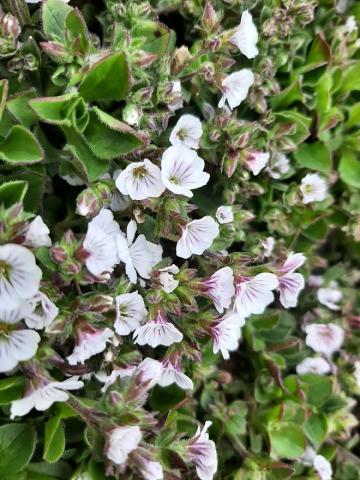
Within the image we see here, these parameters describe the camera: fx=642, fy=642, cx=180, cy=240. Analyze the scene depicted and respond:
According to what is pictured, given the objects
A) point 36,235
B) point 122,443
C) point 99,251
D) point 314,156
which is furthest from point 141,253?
point 314,156

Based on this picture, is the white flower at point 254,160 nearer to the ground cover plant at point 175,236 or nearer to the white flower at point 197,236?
the ground cover plant at point 175,236

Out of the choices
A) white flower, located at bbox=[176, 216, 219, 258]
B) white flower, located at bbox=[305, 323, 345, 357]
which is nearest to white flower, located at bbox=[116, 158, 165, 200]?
white flower, located at bbox=[176, 216, 219, 258]

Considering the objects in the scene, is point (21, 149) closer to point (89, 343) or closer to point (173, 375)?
point (89, 343)

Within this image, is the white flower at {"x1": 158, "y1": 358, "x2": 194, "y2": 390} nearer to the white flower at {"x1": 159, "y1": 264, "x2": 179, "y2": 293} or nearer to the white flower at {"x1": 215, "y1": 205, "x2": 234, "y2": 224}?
the white flower at {"x1": 159, "y1": 264, "x2": 179, "y2": 293}

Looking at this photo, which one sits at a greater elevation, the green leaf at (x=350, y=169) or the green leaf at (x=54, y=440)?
the green leaf at (x=350, y=169)

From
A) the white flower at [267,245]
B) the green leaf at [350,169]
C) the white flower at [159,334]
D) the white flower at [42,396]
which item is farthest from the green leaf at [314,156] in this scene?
the white flower at [42,396]

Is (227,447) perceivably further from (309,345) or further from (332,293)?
(332,293)
